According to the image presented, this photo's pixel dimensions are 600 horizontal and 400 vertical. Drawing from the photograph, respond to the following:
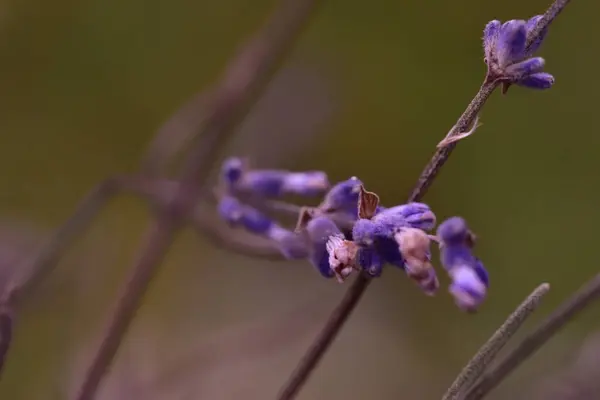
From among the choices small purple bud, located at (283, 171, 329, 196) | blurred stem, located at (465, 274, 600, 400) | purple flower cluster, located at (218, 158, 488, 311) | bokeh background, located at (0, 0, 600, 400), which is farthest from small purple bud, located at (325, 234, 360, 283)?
bokeh background, located at (0, 0, 600, 400)

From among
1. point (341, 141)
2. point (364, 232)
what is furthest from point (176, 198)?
point (341, 141)

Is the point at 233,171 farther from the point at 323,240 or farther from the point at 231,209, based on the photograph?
the point at 323,240

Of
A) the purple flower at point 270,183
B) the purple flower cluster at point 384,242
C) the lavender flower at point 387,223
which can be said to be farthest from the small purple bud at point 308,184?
the lavender flower at point 387,223

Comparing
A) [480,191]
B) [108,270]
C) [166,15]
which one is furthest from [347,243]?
[166,15]

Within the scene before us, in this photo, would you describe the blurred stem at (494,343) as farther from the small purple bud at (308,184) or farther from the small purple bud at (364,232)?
the small purple bud at (308,184)

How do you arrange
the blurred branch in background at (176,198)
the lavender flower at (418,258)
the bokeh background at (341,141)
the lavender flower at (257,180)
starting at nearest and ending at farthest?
the lavender flower at (418,258) < the blurred branch in background at (176,198) < the lavender flower at (257,180) < the bokeh background at (341,141)

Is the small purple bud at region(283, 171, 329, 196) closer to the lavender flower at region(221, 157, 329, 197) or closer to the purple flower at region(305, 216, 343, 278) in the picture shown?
the lavender flower at region(221, 157, 329, 197)
